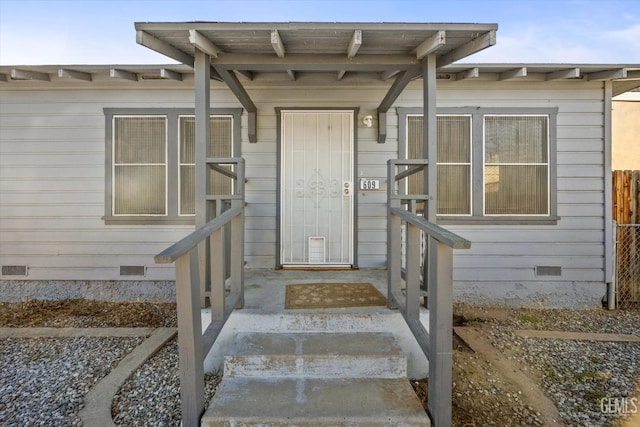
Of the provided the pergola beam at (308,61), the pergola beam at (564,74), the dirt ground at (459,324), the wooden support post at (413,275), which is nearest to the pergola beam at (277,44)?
the pergola beam at (308,61)

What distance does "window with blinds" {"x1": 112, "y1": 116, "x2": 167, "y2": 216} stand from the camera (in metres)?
4.28

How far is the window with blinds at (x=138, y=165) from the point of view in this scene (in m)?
4.28

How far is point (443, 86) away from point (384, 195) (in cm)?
161

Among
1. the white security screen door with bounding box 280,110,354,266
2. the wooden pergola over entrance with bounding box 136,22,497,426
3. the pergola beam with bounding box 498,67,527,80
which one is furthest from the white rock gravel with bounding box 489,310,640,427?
the pergola beam with bounding box 498,67,527,80

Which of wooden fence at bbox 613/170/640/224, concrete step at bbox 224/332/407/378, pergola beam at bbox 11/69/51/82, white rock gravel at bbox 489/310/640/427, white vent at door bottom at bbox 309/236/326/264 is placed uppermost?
pergola beam at bbox 11/69/51/82

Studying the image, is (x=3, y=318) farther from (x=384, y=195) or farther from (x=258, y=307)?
(x=384, y=195)

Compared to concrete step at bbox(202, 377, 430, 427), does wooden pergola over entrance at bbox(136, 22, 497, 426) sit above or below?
above

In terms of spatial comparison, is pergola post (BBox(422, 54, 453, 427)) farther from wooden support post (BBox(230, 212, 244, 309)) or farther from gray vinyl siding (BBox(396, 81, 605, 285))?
gray vinyl siding (BBox(396, 81, 605, 285))

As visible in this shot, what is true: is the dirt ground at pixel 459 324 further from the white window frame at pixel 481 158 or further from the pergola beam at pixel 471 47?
the pergola beam at pixel 471 47

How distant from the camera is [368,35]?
2.47 meters

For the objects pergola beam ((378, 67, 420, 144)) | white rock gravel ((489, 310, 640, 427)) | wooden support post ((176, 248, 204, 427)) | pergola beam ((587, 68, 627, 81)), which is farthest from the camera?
pergola beam ((587, 68, 627, 81))

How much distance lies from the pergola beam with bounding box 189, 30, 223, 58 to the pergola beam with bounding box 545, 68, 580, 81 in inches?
153

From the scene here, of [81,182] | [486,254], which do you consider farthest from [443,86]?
[81,182]

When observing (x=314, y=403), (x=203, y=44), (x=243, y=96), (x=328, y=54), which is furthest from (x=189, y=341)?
(x=243, y=96)
